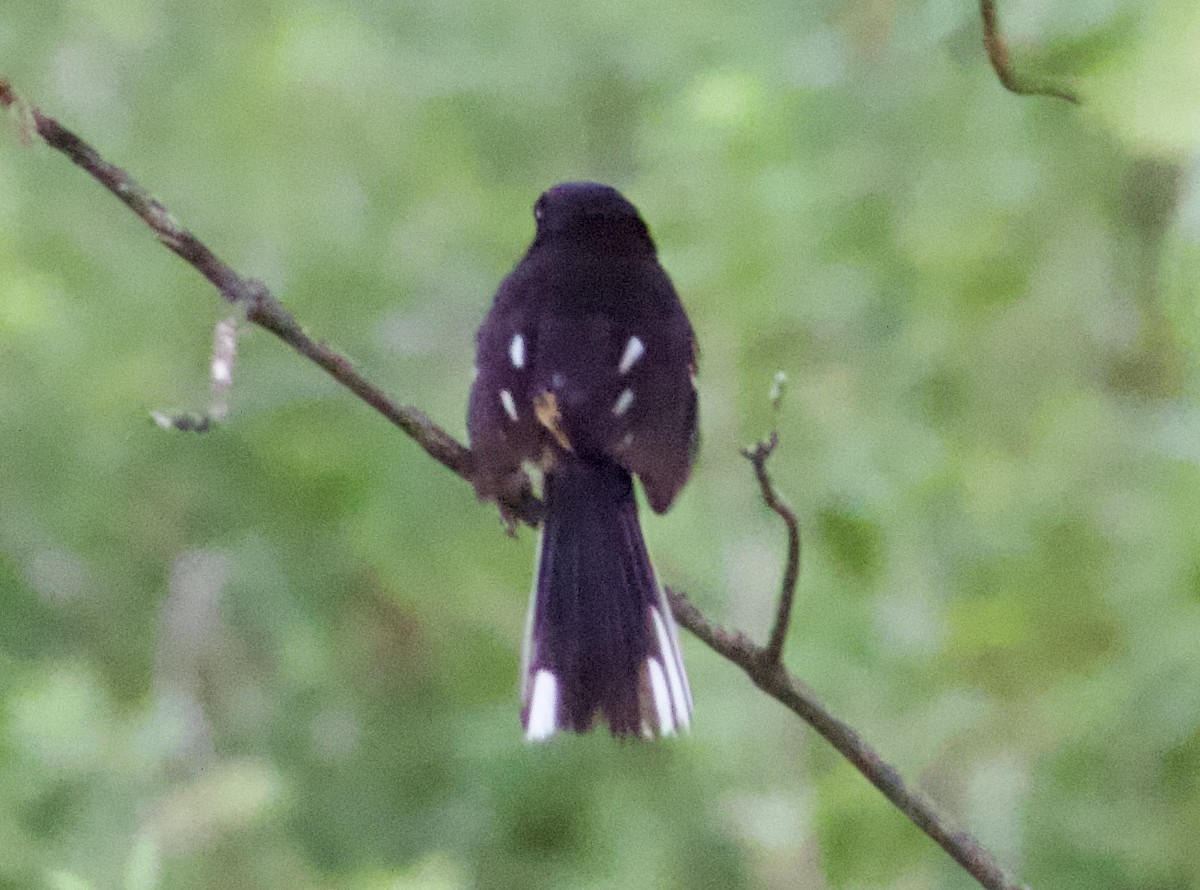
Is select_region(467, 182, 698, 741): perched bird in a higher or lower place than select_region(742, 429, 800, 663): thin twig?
higher

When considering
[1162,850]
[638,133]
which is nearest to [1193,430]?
[1162,850]

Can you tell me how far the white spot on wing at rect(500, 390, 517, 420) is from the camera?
4.55ft

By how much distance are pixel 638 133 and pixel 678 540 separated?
71cm

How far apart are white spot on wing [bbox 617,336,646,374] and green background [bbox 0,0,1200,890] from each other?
55 cm

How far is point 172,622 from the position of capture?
2.65 metres

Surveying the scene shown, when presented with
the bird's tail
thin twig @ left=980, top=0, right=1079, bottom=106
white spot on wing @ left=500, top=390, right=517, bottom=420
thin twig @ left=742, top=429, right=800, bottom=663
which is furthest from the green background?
thin twig @ left=980, top=0, right=1079, bottom=106

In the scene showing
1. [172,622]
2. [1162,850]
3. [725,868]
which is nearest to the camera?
[1162,850]

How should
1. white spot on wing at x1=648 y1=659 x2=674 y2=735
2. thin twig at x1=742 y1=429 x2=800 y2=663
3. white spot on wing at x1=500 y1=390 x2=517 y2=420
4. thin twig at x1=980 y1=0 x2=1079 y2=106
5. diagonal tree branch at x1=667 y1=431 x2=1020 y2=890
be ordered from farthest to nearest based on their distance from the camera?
1. white spot on wing at x1=500 y1=390 x2=517 y2=420
2. white spot on wing at x1=648 y1=659 x2=674 y2=735
3. diagonal tree branch at x1=667 y1=431 x2=1020 y2=890
4. thin twig at x1=742 y1=429 x2=800 y2=663
5. thin twig at x1=980 y1=0 x2=1079 y2=106

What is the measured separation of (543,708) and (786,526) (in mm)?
299

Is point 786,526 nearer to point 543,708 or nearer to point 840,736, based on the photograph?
point 840,736

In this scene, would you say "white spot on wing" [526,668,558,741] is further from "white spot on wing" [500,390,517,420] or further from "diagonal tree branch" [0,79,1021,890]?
"white spot on wing" [500,390,517,420]

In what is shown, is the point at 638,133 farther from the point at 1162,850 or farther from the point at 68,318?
the point at 1162,850

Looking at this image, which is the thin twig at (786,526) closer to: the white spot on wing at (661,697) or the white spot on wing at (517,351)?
the white spot on wing at (661,697)

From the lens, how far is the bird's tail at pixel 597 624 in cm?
117
